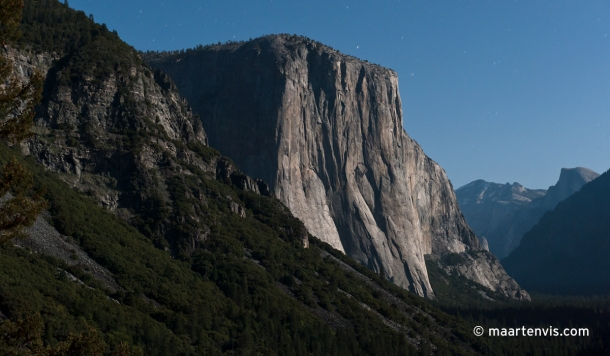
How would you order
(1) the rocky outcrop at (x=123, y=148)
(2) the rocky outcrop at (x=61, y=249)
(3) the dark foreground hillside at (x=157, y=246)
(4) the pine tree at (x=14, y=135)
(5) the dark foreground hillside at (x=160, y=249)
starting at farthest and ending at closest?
(1) the rocky outcrop at (x=123, y=148)
(2) the rocky outcrop at (x=61, y=249)
(5) the dark foreground hillside at (x=160, y=249)
(3) the dark foreground hillside at (x=157, y=246)
(4) the pine tree at (x=14, y=135)

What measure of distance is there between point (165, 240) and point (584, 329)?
344 ft

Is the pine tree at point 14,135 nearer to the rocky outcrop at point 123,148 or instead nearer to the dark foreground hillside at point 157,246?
the dark foreground hillside at point 157,246

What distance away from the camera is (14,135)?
94.8ft

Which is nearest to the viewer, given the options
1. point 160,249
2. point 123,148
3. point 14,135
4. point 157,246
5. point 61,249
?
point 14,135

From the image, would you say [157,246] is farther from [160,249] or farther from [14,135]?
[14,135]

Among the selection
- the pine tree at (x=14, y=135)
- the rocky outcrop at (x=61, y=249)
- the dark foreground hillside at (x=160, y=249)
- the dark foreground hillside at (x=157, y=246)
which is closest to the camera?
the pine tree at (x=14, y=135)

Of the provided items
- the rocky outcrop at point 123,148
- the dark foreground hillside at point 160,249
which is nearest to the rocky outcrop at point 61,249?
the dark foreground hillside at point 160,249

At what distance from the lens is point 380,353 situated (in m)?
108

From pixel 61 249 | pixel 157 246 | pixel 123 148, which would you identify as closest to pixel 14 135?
pixel 61 249

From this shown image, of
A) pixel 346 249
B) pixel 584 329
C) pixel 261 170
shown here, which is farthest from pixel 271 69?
pixel 584 329

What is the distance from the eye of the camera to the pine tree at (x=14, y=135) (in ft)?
93.9

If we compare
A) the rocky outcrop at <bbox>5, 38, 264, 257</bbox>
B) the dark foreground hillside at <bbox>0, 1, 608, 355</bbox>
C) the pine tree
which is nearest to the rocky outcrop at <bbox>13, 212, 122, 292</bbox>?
the dark foreground hillside at <bbox>0, 1, 608, 355</bbox>

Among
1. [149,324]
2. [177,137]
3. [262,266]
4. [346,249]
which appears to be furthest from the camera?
[346,249]

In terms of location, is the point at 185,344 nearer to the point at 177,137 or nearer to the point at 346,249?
the point at 177,137
